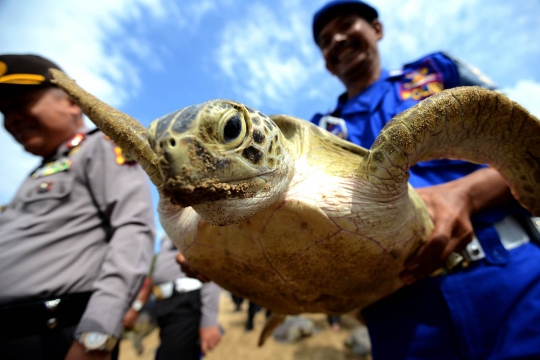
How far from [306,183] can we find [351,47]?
147 cm

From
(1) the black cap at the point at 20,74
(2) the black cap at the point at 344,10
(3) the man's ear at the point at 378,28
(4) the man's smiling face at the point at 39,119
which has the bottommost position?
(4) the man's smiling face at the point at 39,119

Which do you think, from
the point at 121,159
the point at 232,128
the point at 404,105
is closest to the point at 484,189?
the point at 404,105

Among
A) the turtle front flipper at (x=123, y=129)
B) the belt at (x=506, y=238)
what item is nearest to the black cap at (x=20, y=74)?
the turtle front flipper at (x=123, y=129)

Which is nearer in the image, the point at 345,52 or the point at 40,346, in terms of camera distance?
the point at 40,346

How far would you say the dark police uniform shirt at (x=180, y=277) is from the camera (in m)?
2.34

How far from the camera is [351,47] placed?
185 centimetres

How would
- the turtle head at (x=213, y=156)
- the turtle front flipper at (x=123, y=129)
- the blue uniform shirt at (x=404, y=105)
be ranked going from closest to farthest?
the turtle head at (x=213, y=156), the turtle front flipper at (x=123, y=129), the blue uniform shirt at (x=404, y=105)

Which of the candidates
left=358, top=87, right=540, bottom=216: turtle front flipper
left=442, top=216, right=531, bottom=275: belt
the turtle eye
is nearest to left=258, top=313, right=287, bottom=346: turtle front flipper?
left=442, top=216, right=531, bottom=275: belt

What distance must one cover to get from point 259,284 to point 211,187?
0.60 meters

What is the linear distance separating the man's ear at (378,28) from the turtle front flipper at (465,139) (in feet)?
4.88

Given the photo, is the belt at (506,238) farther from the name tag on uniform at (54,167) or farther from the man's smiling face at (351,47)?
the name tag on uniform at (54,167)

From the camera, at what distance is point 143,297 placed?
2.94 m

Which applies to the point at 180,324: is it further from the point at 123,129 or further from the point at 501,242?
the point at 501,242

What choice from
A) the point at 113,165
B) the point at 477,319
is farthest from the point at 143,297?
the point at 477,319
